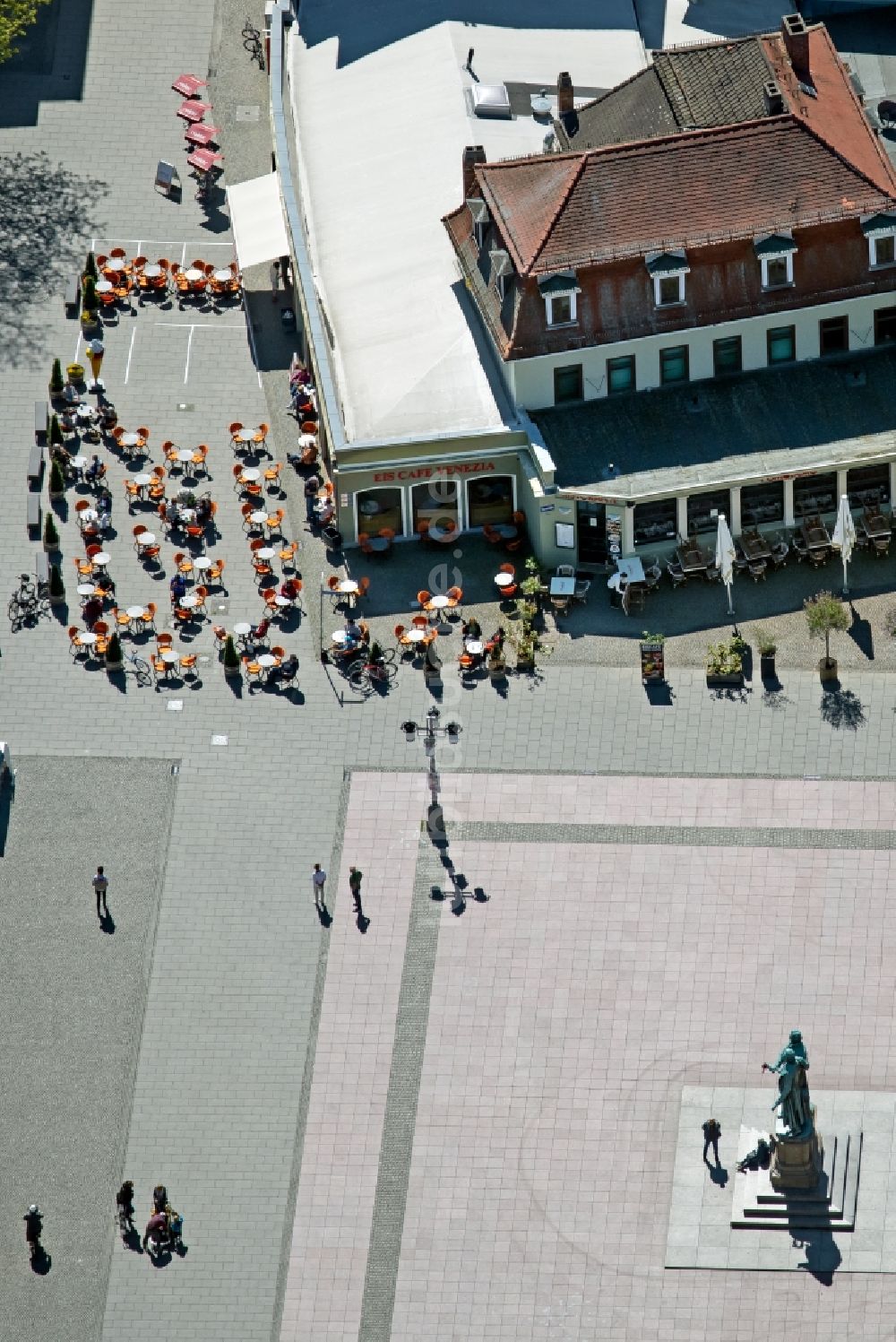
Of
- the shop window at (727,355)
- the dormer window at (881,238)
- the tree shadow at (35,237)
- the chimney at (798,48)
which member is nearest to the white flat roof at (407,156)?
the shop window at (727,355)

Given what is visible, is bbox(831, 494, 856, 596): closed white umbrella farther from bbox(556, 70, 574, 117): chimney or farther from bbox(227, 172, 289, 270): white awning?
bbox(227, 172, 289, 270): white awning

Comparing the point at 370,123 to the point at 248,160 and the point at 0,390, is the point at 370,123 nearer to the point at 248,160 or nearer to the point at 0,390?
the point at 248,160

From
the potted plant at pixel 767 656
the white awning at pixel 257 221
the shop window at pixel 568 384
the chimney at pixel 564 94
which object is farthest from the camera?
the white awning at pixel 257 221

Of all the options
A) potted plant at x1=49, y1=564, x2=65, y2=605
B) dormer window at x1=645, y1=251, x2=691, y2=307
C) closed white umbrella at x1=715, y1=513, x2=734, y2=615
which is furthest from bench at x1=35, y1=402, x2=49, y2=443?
closed white umbrella at x1=715, y1=513, x2=734, y2=615

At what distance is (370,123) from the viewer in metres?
126

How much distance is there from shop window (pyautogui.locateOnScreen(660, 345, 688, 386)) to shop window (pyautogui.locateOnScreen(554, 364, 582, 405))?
111 inches

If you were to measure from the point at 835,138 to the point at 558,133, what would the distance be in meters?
11.2

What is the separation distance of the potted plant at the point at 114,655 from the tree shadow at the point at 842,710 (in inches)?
874

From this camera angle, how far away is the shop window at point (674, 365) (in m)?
114

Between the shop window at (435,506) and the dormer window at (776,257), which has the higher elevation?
the dormer window at (776,257)

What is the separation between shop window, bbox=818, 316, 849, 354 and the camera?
376ft

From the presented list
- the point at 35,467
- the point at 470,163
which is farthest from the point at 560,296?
the point at 35,467

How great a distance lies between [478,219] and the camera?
115000 mm

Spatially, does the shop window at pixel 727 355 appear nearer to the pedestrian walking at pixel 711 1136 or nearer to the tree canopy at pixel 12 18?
the pedestrian walking at pixel 711 1136
